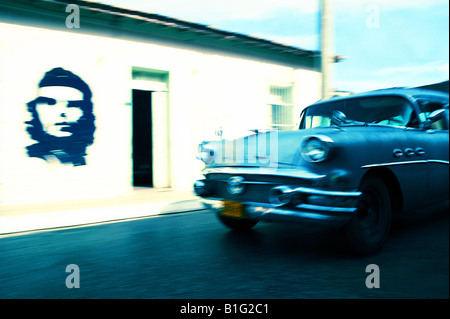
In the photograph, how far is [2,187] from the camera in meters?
7.15

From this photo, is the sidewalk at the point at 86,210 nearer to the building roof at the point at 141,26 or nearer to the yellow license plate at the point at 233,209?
the yellow license plate at the point at 233,209

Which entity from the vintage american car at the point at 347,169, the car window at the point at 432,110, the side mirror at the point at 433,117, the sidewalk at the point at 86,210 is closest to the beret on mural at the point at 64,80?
the sidewalk at the point at 86,210

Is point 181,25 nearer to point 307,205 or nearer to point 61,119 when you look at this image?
point 61,119

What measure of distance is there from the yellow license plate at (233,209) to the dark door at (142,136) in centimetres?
685

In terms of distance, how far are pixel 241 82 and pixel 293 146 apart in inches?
292

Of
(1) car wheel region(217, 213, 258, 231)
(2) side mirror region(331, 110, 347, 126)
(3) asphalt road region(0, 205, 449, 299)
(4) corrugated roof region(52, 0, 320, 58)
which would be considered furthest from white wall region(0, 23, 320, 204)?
(2) side mirror region(331, 110, 347, 126)

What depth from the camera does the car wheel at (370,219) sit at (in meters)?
3.41

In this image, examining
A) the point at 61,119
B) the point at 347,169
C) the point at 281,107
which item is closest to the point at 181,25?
the point at 61,119

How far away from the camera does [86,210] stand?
640cm

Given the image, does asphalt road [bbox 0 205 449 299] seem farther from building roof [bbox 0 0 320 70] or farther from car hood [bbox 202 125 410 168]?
building roof [bbox 0 0 320 70]

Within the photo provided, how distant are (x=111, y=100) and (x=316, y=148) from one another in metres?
6.05

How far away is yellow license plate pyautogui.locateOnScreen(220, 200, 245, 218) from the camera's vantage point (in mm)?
3680

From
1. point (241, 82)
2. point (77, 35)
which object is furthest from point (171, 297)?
point (241, 82)

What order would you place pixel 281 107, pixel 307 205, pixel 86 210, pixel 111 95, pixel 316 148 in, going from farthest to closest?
pixel 281 107 → pixel 111 95 → pixel 86 210 → pixel 316 148 → pixel 307 205
